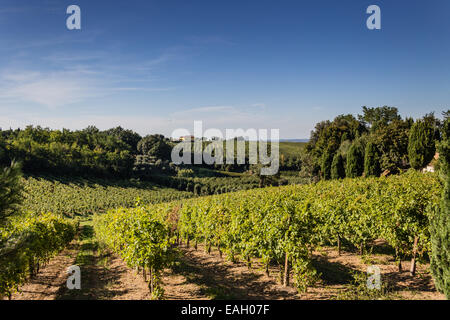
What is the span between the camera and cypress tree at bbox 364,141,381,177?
28.7 meters

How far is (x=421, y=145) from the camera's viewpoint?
26.9 m

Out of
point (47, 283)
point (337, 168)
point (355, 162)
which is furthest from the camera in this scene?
point (337, 168)

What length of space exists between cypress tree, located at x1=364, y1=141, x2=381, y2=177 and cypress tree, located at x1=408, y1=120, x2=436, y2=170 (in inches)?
143

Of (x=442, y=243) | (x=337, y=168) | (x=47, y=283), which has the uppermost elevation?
(x=337, y=168)

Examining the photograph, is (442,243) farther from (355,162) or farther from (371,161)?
(355,162)

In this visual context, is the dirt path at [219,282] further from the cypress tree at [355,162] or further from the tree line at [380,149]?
the cypress tree at [355,162]

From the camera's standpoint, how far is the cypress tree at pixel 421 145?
88.1ft

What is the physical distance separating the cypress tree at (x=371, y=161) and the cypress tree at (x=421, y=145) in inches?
143

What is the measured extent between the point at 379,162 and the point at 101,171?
227 feet

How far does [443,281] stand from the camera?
6590 mm

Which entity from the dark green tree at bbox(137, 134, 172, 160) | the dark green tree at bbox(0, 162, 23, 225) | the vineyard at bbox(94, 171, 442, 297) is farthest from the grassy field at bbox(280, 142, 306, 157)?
the dark green tree at bbox(0, 162, 23, 225)

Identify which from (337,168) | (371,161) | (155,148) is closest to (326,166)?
(337,168)

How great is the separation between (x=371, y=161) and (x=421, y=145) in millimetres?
5253
